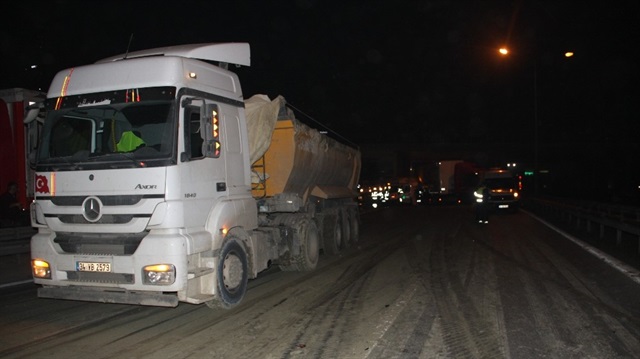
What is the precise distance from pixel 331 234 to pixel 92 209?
725 cm

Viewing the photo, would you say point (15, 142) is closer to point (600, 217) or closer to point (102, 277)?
point (102, 277)

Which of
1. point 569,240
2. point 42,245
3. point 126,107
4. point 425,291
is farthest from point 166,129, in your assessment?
point 569,240

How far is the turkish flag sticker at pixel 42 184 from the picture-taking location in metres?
6.75

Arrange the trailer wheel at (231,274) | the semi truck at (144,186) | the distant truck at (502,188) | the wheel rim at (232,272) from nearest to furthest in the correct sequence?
the semi truck at (144,186) < the trailer wheel at (231,274) < the wheel rim at (232,272) < the distant truck at (502,188)

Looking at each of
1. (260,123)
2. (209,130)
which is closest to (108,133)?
(209,130)

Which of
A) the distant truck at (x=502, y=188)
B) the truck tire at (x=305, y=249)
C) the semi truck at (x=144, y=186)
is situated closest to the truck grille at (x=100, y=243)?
the semi truck at (x=144, y=186)

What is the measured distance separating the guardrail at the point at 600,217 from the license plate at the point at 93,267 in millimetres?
11854

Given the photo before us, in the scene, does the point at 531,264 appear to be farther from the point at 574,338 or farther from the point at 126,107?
the point at 126,107

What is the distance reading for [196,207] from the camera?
672 centimetres

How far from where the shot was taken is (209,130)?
22.2ft

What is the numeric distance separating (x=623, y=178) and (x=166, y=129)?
66.7 metres

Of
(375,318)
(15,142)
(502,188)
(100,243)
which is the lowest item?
(375,318)

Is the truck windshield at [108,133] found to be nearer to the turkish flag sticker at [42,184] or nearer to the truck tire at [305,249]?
the turkish flag sticker at [42,184]

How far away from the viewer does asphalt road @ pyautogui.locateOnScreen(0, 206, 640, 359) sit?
18.7 ft
